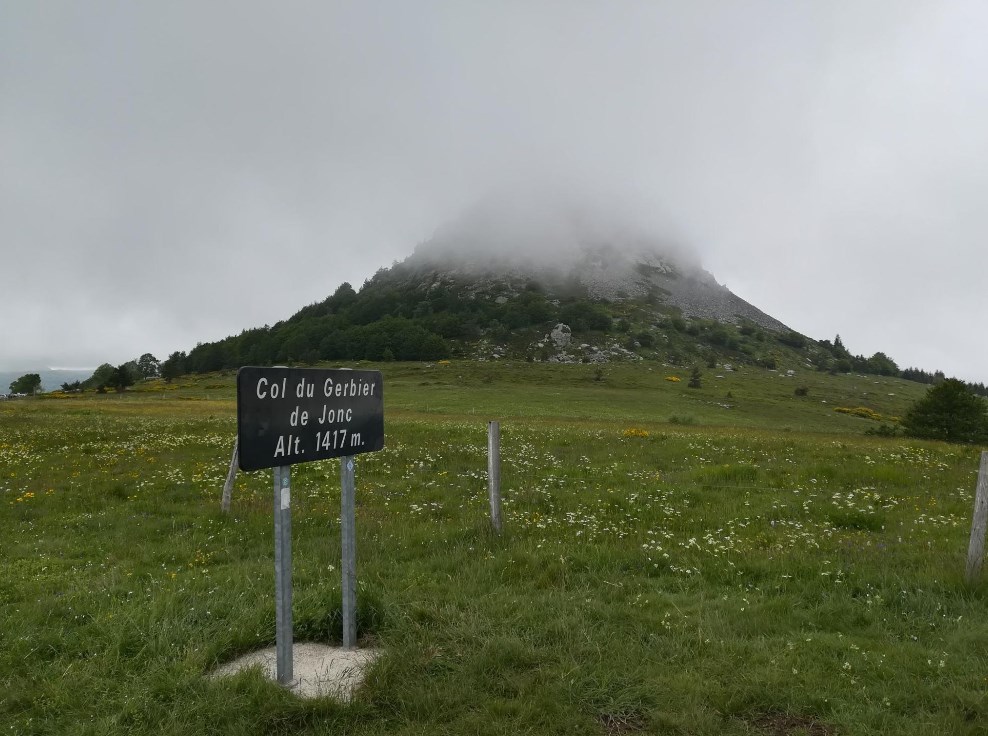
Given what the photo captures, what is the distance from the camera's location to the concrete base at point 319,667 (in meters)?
5.37

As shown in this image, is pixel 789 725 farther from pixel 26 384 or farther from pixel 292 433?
pixel 26 384

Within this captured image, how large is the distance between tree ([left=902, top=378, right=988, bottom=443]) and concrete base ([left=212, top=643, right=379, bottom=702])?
6156 cm

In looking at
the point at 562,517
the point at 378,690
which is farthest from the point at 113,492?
the point at 378,690

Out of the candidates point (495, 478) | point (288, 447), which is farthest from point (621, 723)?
point (495, 478)

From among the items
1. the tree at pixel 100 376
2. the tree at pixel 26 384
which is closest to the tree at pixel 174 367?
the tree at pixel 100 376

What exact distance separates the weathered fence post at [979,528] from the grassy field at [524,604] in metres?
0.30

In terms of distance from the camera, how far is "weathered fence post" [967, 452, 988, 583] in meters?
7.93

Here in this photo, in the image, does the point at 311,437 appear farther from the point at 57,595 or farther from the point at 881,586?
the point at 881,586

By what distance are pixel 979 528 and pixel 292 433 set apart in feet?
31.4

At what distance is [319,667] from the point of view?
19.1 feet

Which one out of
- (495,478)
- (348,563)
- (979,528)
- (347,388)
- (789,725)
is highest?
(347,388)

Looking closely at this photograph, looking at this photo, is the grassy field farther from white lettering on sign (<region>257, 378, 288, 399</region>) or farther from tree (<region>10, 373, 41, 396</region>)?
tree (<region>10, 373, 41, 396</region>)

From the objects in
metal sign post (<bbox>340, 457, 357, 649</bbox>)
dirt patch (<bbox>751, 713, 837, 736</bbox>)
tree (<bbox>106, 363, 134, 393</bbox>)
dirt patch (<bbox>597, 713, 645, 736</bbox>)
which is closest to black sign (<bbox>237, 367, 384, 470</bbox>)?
metal sign post (<bbox>340, 457, 357, 649</bbox>)

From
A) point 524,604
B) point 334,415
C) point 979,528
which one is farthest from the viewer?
point 979,528
